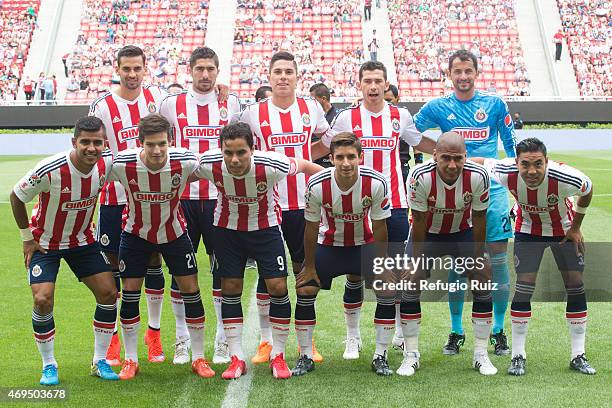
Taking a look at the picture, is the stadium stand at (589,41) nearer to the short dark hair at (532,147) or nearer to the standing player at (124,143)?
the short dark hair at (532,147)

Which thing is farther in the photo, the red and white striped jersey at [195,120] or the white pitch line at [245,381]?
the red and white striped jersey at [195,120]

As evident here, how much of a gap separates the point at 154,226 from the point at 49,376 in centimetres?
112

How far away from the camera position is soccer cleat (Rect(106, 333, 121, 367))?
589 centimetres

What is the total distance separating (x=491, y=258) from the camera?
247 inches

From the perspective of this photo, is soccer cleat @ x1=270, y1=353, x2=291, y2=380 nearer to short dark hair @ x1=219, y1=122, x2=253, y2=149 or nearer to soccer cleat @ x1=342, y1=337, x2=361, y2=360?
soccer cleat @ x1=342, y1=337, x2=361, y2=360

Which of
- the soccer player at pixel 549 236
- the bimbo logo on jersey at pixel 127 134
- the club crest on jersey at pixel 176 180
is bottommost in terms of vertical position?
the soccer player at pixel 549 236

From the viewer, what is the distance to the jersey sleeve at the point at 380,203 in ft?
18.3

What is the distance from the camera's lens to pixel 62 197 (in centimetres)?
541

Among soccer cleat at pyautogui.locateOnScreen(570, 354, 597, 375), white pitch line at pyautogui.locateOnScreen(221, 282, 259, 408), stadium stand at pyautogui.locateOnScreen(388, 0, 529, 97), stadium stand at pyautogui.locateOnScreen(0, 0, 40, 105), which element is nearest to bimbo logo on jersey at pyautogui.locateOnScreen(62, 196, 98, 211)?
white pitch line at pyautogui.locateOnScreen(221, 282, 259, 408)

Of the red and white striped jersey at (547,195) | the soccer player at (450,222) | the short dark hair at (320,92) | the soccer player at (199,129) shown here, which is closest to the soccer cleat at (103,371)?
the soccer player at (199,129)

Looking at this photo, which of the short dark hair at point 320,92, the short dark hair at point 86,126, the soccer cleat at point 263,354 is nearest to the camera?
the short dark hair at point 86,126

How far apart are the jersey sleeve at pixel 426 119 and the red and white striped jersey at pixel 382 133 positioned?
198 mm

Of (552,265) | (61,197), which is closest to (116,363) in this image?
(61,197)

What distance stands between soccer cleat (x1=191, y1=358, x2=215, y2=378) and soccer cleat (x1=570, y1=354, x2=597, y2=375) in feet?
7.61
